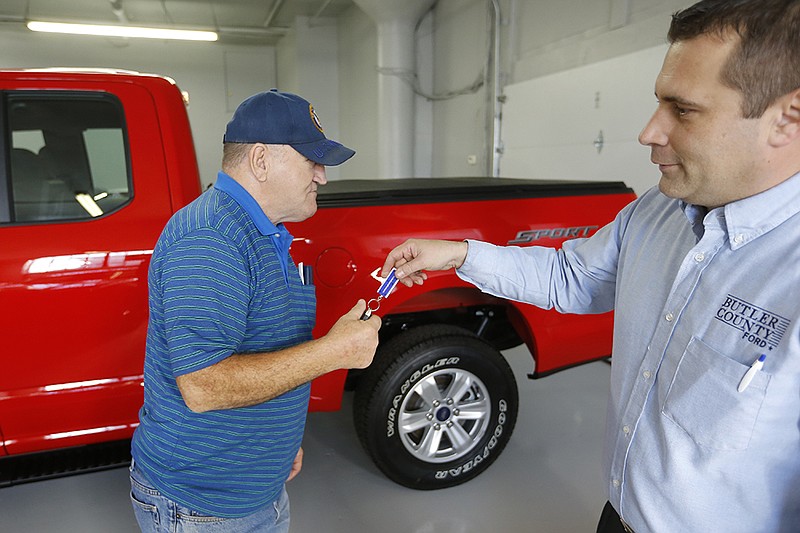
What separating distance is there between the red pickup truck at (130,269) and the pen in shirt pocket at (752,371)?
5.44ft

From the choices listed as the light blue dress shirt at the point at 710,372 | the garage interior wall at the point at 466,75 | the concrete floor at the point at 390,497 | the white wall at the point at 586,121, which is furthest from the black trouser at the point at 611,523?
the garage interior wall at the point at 466,75

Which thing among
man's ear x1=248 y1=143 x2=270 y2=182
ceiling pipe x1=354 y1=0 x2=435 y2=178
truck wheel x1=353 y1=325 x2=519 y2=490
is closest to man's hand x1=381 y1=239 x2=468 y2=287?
man's ear x1=248 y1=143 x2=270 y2=182

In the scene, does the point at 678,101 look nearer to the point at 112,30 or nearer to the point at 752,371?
the point at 752,371

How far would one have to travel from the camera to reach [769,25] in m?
0.87

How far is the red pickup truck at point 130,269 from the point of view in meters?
2.18

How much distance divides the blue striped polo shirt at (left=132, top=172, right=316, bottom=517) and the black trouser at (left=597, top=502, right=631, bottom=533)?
80cm

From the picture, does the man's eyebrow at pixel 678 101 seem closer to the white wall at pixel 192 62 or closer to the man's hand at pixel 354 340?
the man's hand at pixel 354 340

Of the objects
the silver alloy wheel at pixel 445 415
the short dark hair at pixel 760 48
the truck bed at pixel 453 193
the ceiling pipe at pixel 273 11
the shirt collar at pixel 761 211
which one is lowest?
the silver alloy wheel at pixel 445 415

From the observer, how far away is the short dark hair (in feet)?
2.83

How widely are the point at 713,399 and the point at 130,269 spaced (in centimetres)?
204

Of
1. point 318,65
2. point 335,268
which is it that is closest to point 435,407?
point 335,268

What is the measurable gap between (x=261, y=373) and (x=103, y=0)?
11793 millimetres

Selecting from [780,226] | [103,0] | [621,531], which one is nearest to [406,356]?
[621,531]

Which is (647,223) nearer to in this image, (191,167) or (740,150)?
(740,150)
